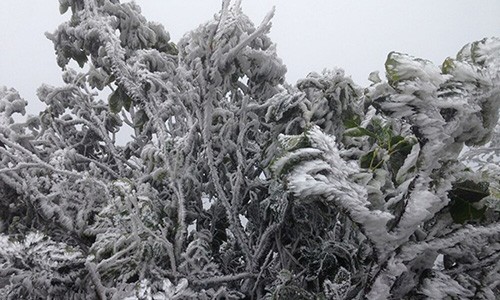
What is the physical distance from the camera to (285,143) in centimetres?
115

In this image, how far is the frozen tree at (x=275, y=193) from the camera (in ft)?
3.28

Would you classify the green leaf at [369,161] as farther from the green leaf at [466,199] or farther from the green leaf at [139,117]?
the green leaf at [139,117]

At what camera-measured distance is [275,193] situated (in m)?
1.54

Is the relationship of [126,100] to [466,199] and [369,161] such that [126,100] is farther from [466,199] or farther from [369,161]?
[466,199]

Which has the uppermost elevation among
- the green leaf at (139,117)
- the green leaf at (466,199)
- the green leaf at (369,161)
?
the green leaf at (139,117)

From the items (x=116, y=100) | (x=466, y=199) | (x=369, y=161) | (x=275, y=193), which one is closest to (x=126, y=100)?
(x=116, y=100)

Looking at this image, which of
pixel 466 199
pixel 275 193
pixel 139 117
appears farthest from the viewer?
pixel 139 117

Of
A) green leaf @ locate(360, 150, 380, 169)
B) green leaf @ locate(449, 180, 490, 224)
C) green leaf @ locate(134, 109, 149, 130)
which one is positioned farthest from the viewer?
green leaf @ locate(134, 109, 149, 130)

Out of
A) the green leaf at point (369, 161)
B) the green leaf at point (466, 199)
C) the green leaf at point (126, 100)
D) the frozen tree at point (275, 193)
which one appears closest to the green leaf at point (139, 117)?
the frozen tree at point (275, 193)

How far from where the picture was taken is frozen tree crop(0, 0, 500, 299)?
1.00 metres

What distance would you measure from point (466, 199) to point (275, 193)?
0.72m

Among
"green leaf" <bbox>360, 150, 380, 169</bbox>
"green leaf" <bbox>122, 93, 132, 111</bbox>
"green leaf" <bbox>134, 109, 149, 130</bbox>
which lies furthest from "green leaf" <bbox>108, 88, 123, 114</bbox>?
"green leaf" <bbox>360, 150, 380, 169</bbox>

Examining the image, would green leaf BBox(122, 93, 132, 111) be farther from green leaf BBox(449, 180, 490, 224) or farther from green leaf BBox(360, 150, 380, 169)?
green leaf BBox(449, 180, 490, 224)

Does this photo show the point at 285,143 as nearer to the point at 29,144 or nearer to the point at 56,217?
the point at 56,217
